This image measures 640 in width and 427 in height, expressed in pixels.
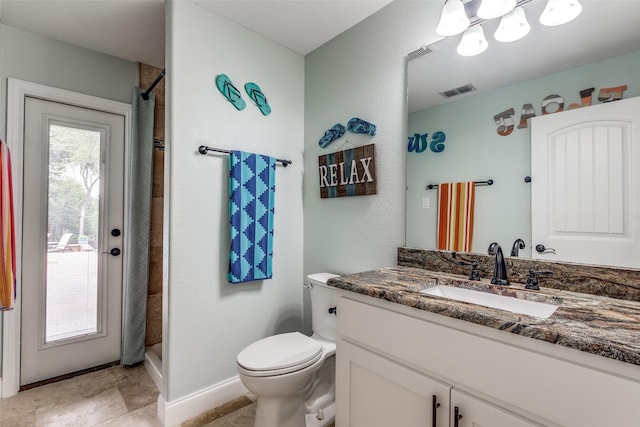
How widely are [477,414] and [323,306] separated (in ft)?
3.52

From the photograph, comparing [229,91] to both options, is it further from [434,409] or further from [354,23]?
[434,409]

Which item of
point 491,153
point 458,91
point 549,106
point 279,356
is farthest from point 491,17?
point 279,356

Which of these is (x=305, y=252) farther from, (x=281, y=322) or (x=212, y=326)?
(x=212, y=326)

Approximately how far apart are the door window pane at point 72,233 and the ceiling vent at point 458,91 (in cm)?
250

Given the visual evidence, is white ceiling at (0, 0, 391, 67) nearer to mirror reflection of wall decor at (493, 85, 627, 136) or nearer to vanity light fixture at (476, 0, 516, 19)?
vanity light fixture at (476, 0, 516, 19)

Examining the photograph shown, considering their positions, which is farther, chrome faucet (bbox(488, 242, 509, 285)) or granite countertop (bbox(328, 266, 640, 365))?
chrome faucet (bbox(488, 242, 509, 285))

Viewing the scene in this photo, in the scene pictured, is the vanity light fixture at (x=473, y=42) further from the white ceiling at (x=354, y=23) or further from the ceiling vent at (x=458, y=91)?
the ceiling vent at (x=458, y=91)

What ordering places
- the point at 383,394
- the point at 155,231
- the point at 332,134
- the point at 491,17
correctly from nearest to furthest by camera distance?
the point at 383,394, the point at 491,17, the point at 332,134, the point at 155,231

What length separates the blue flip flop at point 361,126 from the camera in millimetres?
1854

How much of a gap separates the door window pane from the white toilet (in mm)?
1572

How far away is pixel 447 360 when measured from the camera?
3.15 ft

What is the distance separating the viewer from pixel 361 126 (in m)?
1.90

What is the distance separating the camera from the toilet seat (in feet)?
4.61

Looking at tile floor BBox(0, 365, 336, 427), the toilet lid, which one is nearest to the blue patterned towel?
the toilet lid
